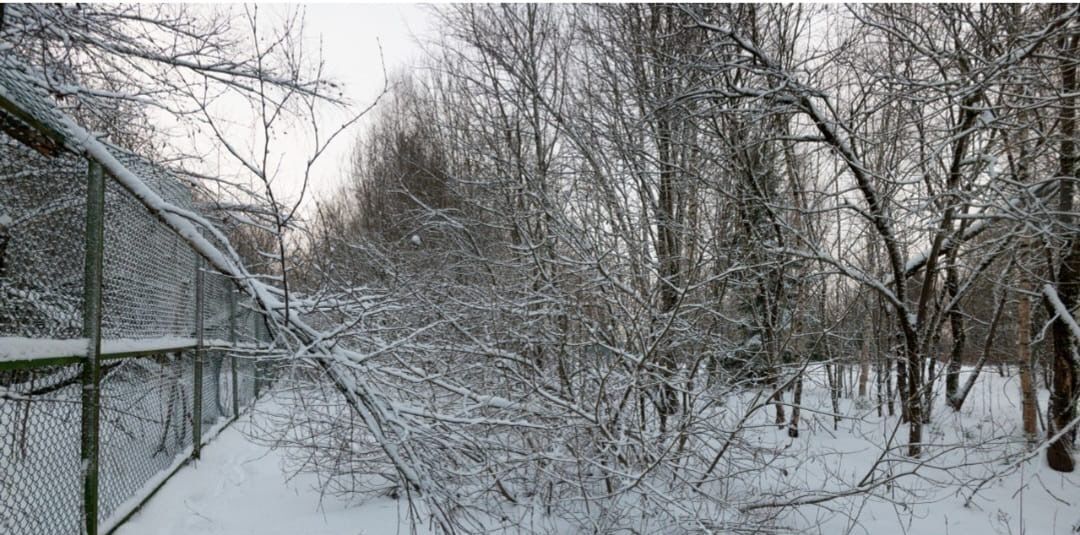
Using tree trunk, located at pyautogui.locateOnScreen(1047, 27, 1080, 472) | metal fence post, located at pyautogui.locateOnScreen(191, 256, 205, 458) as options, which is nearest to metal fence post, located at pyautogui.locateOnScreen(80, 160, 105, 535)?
metal fence post, located at pyautogui.locateOnScreen(191, 256, 205, 458)

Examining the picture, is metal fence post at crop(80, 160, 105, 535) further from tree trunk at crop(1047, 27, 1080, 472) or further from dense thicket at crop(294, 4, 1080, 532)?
tree trunk at crop(1047, 27, 1080, 472)

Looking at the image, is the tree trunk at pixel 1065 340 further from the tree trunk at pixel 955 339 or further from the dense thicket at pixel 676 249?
the tree trunk at pixel 955 339

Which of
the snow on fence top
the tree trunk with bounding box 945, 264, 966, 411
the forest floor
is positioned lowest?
the forest floor

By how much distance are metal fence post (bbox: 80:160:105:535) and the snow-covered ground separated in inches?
28.8

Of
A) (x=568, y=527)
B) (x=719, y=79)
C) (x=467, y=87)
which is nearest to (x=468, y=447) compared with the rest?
(x=568, y=527)

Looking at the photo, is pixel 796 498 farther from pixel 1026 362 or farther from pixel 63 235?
pixel 1026 362

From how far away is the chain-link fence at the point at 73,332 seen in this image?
244 centimetres

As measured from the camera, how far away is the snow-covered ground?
4.14m

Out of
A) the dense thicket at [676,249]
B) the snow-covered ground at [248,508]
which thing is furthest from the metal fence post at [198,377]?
the dense thicket at [676,249]

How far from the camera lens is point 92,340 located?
3072mm

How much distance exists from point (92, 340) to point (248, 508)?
7.53ft

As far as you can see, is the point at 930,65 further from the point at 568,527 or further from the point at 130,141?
the point at 130,141

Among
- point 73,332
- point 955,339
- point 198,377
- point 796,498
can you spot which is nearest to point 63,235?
point 73,332

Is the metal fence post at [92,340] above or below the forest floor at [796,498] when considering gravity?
above
